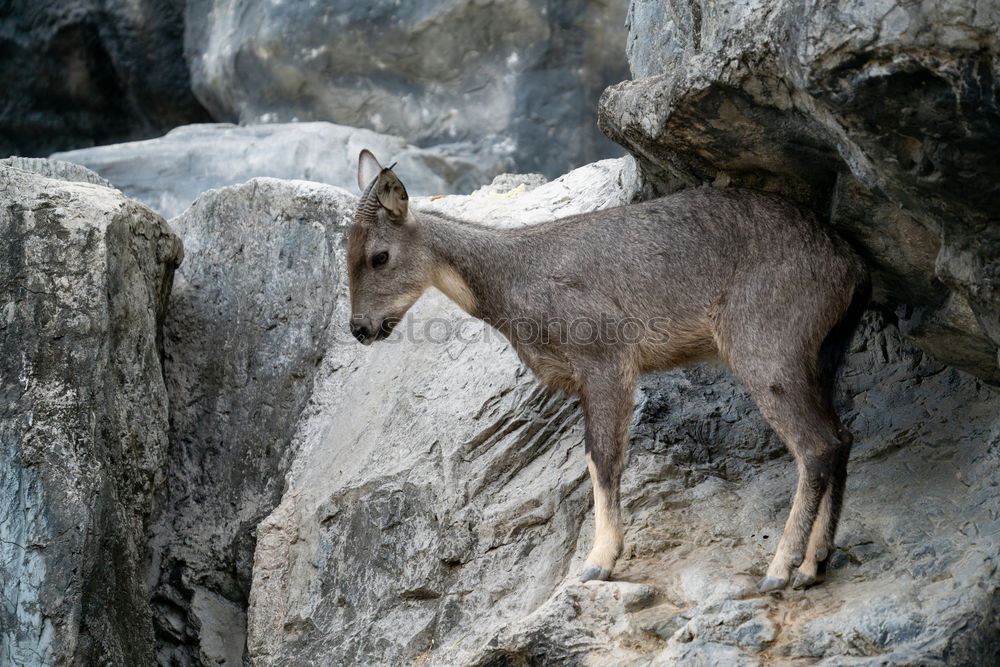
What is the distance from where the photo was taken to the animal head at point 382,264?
7.70 meters

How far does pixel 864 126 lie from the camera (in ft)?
16.4

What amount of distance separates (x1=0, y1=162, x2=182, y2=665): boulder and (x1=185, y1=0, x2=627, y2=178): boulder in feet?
24.0

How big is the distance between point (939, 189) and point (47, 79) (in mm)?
14267

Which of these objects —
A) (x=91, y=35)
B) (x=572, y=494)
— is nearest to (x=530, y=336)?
(x=572, y=494)

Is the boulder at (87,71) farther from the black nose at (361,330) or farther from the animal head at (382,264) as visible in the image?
the black nose at (361,330)

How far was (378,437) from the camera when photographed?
342 inches

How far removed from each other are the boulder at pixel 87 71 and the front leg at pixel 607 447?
1153cm

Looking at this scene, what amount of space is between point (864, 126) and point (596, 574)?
2.99 m

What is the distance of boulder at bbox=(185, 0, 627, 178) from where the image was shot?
15.1 metres

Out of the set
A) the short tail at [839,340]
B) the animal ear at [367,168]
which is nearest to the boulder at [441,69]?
the animal ear at [367,168]

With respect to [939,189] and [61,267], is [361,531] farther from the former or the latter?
[939,189]

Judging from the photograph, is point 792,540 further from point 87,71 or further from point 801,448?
point 87,71

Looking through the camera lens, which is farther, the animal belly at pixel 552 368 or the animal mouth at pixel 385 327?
the animal mouth at pixel 385 327

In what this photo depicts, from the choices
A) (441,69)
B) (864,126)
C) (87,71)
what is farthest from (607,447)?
(87,71)
